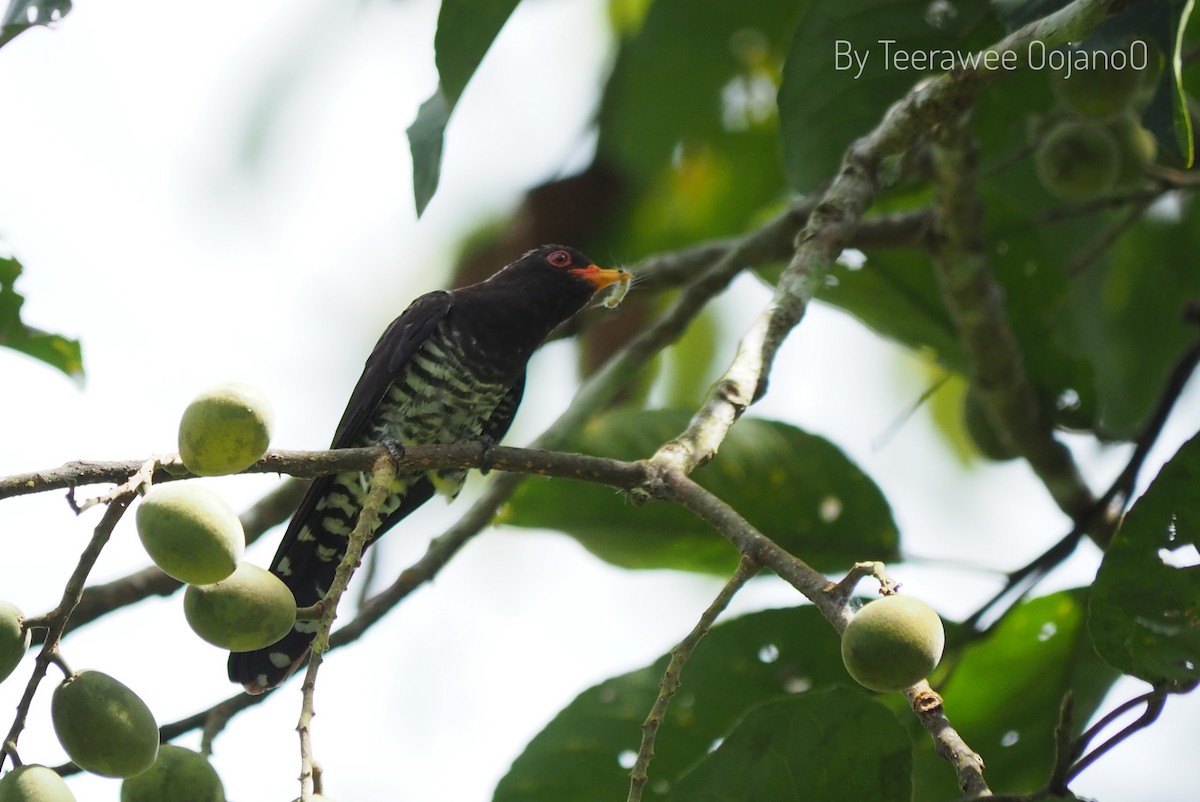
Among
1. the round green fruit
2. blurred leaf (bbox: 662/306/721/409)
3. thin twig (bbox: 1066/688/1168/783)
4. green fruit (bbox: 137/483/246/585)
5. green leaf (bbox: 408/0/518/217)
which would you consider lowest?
thin twig (bbox: 1066/688/1168/783)

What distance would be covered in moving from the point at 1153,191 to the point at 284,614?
2.79 m

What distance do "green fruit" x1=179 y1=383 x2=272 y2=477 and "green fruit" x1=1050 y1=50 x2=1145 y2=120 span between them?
2043mm

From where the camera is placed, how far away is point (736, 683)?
303 cm

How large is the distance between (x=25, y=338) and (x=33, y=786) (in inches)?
53.5

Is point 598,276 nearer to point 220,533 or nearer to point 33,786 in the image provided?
point 220,533

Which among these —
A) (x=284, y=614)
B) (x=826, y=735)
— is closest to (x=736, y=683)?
(x=826, y=735)

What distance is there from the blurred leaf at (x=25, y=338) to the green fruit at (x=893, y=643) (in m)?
1.86

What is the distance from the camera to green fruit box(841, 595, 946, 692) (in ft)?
5.03

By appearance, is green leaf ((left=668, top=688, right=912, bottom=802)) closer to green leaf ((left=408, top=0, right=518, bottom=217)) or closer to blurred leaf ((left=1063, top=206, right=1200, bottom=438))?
green leaf ((left=408, top=0, right=518, bottom=217))

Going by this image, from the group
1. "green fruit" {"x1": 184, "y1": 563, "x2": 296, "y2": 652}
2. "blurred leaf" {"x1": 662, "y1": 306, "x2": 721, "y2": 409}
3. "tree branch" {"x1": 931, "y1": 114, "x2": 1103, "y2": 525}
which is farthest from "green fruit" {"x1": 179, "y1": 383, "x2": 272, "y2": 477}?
"blurred leaf" {"x1": 662, "y1": 306, "x2": 721, "y2": 409}

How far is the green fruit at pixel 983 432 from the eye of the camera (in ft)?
12.5

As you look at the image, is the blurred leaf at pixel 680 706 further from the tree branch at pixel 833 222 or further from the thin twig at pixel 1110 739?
the thin twig at pixel 1110 739

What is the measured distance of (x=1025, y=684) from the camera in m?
3.20

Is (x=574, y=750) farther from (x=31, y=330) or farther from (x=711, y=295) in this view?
(x=31, y=330)
